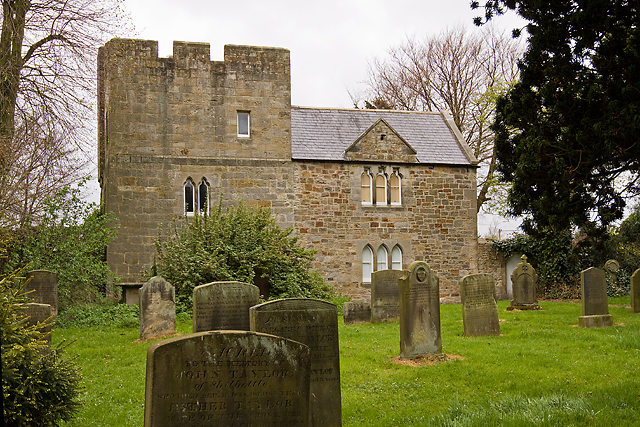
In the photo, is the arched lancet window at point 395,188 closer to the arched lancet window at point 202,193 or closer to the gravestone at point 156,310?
the arched lancet window at point 202,193

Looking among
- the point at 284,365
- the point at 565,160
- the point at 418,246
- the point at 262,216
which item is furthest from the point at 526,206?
the point at 418,246

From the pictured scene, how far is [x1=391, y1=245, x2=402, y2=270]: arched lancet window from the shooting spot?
22219 millimetres

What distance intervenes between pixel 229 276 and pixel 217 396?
1257 cm

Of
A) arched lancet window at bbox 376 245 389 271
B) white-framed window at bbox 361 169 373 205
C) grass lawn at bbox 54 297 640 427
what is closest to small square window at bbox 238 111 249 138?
white-framed window at bbox 361 169 373 205

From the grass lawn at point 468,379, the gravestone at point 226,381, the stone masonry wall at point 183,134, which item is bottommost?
the grass lawn at point 468,379

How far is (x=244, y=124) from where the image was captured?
21453 mm

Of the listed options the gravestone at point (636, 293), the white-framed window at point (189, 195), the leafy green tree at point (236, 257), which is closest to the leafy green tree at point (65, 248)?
the leafy green tree at point (236, 257)

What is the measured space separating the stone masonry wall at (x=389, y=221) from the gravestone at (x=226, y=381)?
16846 mm

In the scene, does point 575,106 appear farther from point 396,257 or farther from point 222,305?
point 396,257

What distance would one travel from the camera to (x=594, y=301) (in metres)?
14.1

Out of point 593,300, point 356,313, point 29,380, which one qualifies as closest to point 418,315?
point 356,313

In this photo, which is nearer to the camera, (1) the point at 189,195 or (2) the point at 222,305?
(2) the point at 222,305

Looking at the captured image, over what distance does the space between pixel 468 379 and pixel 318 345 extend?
356 cm

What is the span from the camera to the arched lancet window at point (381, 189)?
73.2 ft
